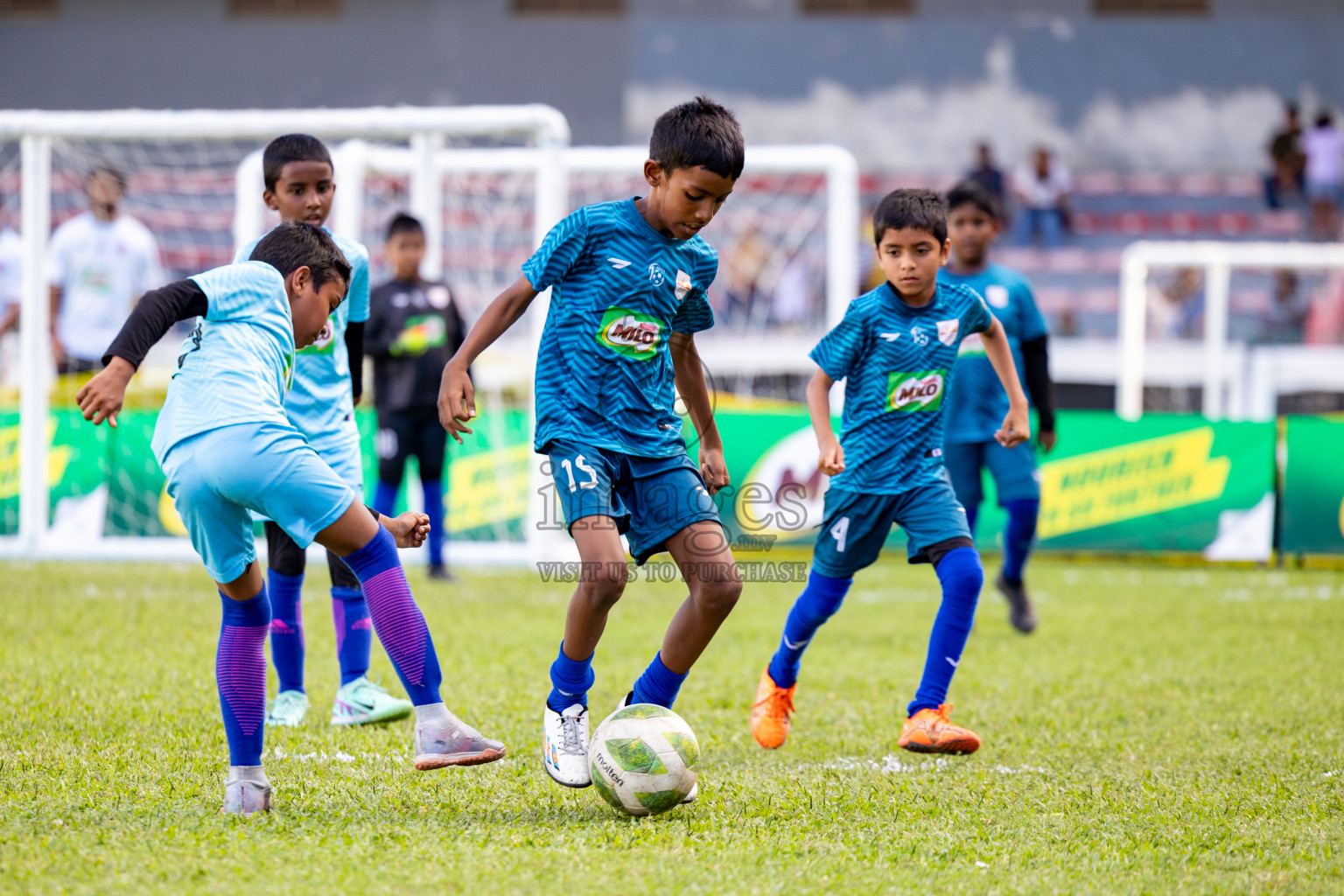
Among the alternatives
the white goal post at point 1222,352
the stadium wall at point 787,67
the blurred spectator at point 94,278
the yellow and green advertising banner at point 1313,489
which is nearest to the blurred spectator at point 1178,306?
the white goal post at point 1222,352

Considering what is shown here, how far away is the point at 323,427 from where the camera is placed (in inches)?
179

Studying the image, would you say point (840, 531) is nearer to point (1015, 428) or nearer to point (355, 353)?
point (1015, 428)

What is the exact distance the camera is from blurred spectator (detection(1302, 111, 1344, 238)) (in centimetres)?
1792

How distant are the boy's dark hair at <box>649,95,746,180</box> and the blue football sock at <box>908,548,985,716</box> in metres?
1.61

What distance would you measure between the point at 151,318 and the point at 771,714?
2364mm

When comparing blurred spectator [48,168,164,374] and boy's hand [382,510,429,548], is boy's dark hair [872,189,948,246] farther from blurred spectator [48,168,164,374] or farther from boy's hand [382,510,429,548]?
blurred spectator [48,168,164,374]

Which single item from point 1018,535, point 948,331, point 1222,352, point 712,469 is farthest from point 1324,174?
point 712,469

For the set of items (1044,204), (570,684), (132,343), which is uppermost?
(1044,204)

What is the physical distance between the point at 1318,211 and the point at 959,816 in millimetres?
16965

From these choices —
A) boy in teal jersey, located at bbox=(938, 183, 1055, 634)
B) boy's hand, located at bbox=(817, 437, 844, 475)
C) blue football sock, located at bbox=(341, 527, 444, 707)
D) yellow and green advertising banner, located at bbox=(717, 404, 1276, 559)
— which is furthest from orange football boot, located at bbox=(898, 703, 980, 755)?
yellow and green advertising banner, located at bbox=(717, 404, 1276, 559)

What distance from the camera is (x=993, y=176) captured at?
694 inches

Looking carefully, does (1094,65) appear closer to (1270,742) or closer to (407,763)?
(1270,742)

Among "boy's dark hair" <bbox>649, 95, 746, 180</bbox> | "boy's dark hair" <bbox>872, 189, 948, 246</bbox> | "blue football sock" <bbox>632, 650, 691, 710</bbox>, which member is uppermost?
"boy's dark hair" <bbox>649, 95, 746, 180</bbox>

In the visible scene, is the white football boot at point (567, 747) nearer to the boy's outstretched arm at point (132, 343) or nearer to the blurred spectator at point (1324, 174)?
the boy's outstretched arm at point (132, 343)
